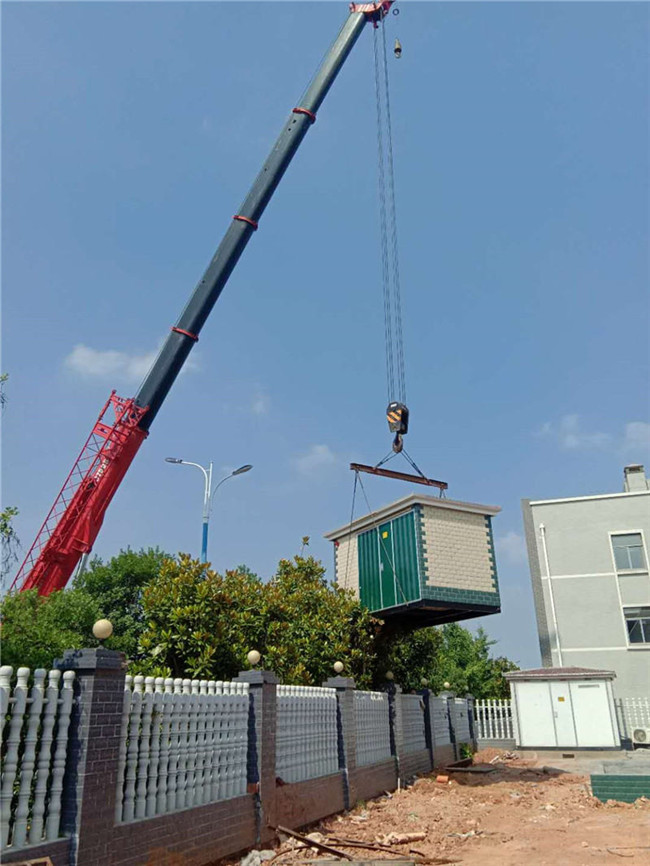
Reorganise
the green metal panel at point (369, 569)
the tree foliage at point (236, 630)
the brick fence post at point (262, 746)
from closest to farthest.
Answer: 1. the brick fence post at point (262, 746)
2. the tree foliage at point (236, 630)
3. the green metal panel at point (369, 569)

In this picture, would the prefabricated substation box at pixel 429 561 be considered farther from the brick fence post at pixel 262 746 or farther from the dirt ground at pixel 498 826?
the brick fence post at pixel 262 746

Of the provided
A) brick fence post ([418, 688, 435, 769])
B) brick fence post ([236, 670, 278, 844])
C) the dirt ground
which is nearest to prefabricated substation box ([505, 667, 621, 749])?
brick fence post ([418, 688, 435, 769])

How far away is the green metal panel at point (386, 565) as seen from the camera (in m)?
16.1

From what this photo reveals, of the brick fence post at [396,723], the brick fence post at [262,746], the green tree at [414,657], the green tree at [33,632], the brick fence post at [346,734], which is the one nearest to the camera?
the brick fence post at [262,746]

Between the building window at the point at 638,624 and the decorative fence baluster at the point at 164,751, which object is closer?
the decorative fence baluster at the point at 164,751

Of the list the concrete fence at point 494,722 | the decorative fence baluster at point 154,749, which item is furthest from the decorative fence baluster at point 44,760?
the concrete fence at point 494,722

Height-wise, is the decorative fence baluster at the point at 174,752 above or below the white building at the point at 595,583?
below

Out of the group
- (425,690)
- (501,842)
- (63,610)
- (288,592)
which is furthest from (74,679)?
(425,690)

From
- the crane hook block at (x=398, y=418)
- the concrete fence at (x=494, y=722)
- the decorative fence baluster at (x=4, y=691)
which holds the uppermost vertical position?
the crane hook block at (x=398, y=418)

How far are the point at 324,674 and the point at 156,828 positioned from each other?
10.4 meters

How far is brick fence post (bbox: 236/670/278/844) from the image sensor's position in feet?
29.9

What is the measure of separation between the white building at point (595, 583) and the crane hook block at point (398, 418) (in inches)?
731

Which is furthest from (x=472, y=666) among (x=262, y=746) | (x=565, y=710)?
(x=262, y=746)

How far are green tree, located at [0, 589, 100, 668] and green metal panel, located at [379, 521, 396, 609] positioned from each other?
7.37 meters
